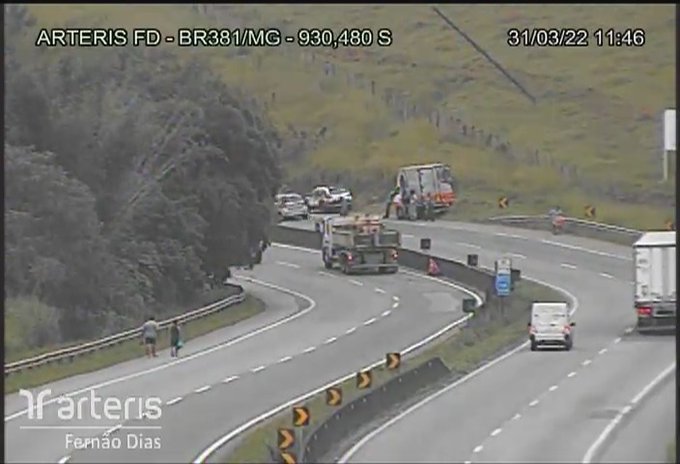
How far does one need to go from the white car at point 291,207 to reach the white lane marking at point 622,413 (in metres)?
47.8

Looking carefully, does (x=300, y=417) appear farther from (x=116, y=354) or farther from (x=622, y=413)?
(x=116, y=354)

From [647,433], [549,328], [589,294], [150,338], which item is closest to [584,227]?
[589,294]

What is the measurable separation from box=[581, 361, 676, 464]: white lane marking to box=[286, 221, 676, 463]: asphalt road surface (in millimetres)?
161

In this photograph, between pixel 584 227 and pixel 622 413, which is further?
pixel 584 227

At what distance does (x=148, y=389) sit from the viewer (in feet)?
137

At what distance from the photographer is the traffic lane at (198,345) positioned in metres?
41.8

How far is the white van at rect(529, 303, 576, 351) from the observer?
51.2 metres

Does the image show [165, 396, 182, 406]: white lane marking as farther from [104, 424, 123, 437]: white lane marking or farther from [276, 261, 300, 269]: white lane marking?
[276, 261, 300, 269]: white lane marking

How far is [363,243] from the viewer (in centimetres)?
7406

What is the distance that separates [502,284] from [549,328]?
6793 millimetres

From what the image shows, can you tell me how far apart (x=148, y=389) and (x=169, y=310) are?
2133 centimetres

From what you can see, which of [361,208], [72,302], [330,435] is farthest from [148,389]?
[361,208]

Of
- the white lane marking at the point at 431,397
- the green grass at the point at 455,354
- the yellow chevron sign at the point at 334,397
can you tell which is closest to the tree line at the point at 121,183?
the green grass at the point at 455,354
